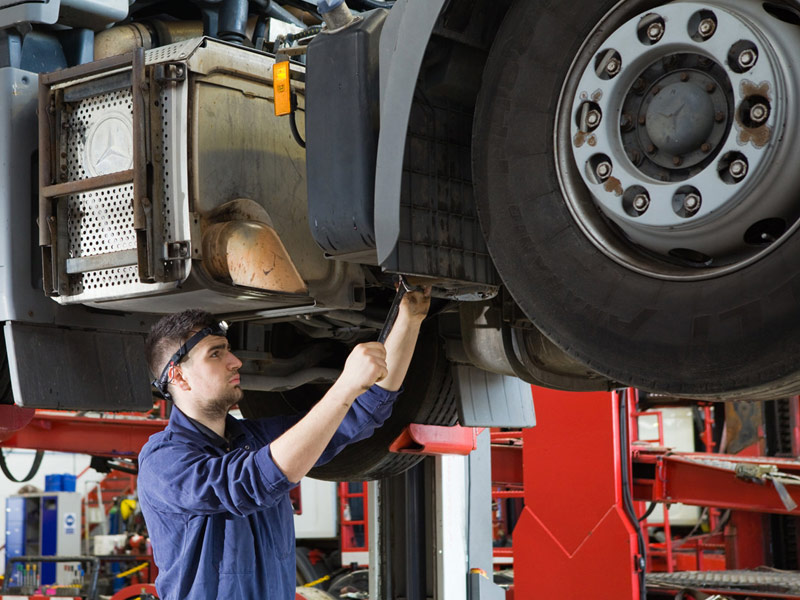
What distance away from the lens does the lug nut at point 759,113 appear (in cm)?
168

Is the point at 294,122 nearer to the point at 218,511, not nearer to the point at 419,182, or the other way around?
the point at 419,182

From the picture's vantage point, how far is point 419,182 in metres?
2.17

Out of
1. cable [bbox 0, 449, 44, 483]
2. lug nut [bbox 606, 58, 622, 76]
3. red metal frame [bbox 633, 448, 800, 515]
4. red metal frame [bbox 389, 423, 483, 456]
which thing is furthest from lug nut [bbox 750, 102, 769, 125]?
cable [bbox 0, 449, 44, 483]

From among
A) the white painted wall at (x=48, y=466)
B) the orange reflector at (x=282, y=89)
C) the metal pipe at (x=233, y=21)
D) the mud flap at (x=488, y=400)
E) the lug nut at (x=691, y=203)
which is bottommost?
the white painted wall at (x=48, y=466)

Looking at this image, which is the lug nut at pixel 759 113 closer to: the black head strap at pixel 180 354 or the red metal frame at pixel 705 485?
the black head strap at pixel 180 354

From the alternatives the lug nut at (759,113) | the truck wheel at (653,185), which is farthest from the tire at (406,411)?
the lug nut at (759,113)

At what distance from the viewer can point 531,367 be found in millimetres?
3021

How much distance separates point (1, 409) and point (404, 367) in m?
1.65

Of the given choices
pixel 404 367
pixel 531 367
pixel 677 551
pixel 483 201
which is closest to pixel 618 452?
pixel 531 367

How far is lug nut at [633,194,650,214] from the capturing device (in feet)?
5.98

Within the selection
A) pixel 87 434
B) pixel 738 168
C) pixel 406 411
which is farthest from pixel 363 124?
pixel 87 434

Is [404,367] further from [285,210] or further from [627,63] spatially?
[627,63]

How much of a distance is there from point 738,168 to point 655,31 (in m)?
0.29

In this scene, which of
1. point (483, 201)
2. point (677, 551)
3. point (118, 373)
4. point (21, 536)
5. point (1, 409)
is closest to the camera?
point (483, 201)
